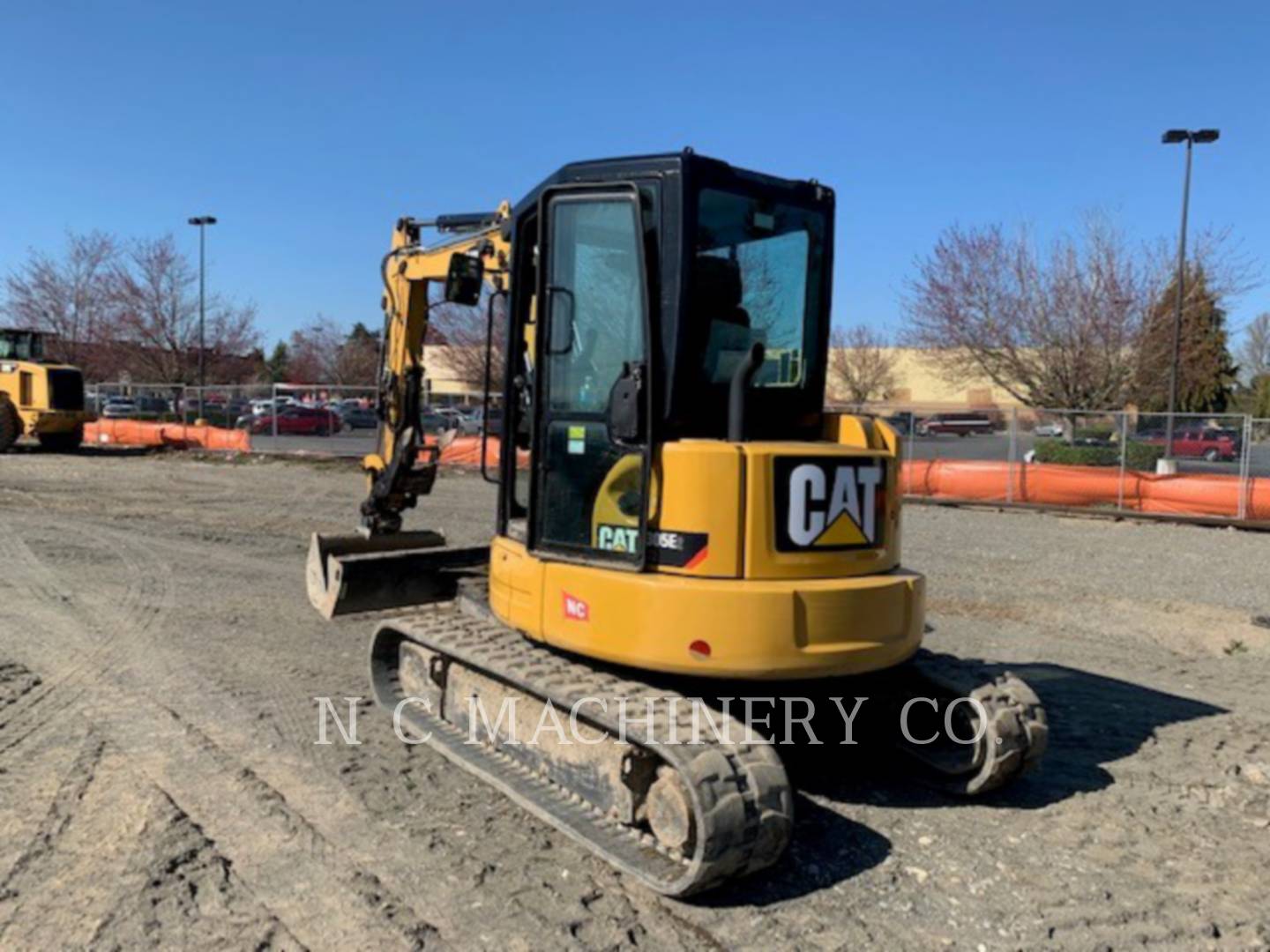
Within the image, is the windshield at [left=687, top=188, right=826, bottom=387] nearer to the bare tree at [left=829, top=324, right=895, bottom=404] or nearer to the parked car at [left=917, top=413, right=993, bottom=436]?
the parked car at [left=917, top=413, right=993, bottom=436]

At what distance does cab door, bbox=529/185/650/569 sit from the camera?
177 inches

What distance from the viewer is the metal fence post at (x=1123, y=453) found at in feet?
54.0

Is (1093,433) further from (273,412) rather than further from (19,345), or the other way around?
(19,345)

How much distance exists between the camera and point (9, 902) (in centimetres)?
376

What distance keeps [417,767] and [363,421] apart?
28.9 m

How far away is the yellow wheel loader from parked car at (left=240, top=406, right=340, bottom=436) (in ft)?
13.5

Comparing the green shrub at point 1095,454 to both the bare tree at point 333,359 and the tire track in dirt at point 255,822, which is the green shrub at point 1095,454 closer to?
the tire track in dirt at point 255,822

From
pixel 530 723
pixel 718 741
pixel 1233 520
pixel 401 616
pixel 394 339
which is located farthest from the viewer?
pixel 1233 520

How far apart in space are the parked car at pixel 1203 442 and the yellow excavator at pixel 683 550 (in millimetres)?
Answer: 13395

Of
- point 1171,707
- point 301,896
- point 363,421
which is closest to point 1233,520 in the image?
point 1171,707

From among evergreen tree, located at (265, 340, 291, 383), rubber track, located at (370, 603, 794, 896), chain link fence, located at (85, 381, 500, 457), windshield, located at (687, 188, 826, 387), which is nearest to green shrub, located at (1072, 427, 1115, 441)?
chain link fence, located at (85, 381, 500, 457)

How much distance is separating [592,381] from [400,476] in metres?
2.83

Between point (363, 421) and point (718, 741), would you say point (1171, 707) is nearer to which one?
point (718, 741)

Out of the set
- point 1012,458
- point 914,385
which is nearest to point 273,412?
point 1012,458
